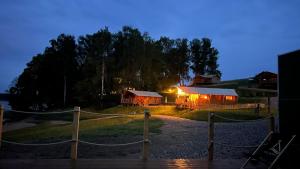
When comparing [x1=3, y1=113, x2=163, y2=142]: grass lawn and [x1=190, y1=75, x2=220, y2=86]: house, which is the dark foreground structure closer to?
[x1=3, y1=113, x2=163, y2=142]: grass lawn

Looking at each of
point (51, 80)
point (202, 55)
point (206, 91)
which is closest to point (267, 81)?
point (206, 91)

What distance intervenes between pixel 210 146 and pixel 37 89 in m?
68.9

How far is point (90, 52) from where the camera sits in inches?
2469

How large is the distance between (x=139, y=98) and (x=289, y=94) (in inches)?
1922

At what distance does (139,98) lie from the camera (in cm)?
5622

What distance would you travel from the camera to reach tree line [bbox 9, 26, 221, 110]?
203 feet

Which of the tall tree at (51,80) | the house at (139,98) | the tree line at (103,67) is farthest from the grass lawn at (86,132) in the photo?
the tall tree at (51,80)

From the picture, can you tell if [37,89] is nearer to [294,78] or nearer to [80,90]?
[80,90]

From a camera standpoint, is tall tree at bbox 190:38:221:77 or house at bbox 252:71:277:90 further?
tall tree at bbox 190:38:221:77

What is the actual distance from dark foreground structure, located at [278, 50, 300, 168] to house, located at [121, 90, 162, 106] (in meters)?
48.1

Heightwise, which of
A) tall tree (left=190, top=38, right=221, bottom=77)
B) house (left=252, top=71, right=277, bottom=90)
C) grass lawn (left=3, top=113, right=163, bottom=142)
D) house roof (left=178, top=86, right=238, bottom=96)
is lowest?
grass lawn (left=3, top=113, right=163, bottom=142)

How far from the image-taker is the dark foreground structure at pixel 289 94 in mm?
7492

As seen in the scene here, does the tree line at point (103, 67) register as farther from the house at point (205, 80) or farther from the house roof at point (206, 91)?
the house roof at point (206, 91)

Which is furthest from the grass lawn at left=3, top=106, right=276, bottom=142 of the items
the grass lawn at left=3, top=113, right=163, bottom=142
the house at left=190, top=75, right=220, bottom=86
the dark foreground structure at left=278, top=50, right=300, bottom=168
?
the house at left=190, top=75, right=220, bottom=86
